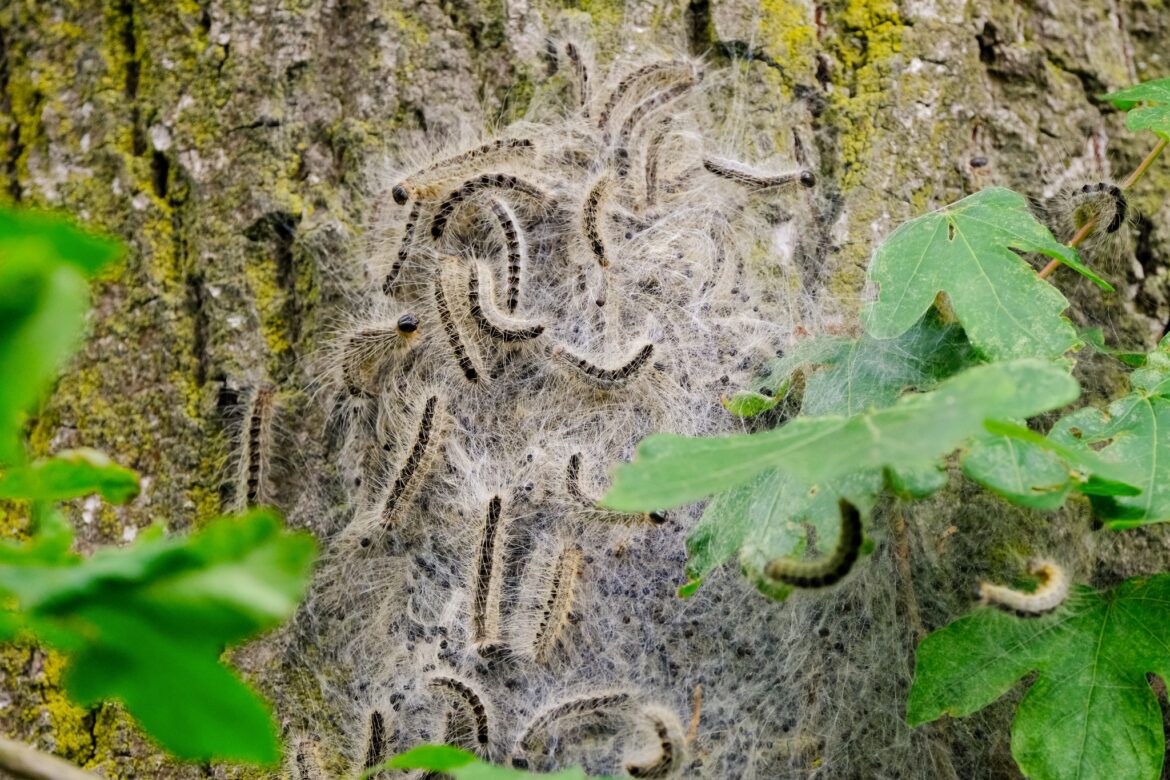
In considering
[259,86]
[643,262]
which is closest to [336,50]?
[259,86]

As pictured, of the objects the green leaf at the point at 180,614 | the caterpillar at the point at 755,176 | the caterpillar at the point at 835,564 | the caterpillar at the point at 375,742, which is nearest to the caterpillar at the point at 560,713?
the caterpillar at the point at 375,742

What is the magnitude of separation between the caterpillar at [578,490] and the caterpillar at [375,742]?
2.04ft

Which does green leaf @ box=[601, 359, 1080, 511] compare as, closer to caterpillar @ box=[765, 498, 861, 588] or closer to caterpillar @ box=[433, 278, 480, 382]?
caterpillar @ box=[765, 498, 861, 588]

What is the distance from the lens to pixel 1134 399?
180 centimetres

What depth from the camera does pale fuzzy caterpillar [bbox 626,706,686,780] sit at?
1826mm

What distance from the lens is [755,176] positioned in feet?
7.77

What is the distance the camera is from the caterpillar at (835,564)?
1424 mm

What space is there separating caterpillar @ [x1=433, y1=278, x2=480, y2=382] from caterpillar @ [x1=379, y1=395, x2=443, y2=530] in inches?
5.2

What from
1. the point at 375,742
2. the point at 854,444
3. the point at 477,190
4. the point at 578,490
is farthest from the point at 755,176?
the point at 375,742

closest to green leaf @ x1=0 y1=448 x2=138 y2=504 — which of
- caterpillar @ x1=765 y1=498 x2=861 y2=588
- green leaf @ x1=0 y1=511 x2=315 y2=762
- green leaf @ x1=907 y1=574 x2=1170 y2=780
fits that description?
green leaf @ x1=0 y1=511 x2=315 y2=762

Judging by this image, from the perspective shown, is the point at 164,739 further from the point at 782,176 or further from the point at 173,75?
the point at 173,75

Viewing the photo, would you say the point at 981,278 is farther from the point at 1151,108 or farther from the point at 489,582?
the point at 489,582

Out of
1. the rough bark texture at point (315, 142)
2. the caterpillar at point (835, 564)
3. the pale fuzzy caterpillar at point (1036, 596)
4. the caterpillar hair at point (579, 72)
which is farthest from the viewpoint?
the caterpillar hair at point (579, 72)

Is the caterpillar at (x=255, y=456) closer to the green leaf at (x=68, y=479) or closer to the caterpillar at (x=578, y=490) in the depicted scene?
the caterpillar at (x=578, y=490)
